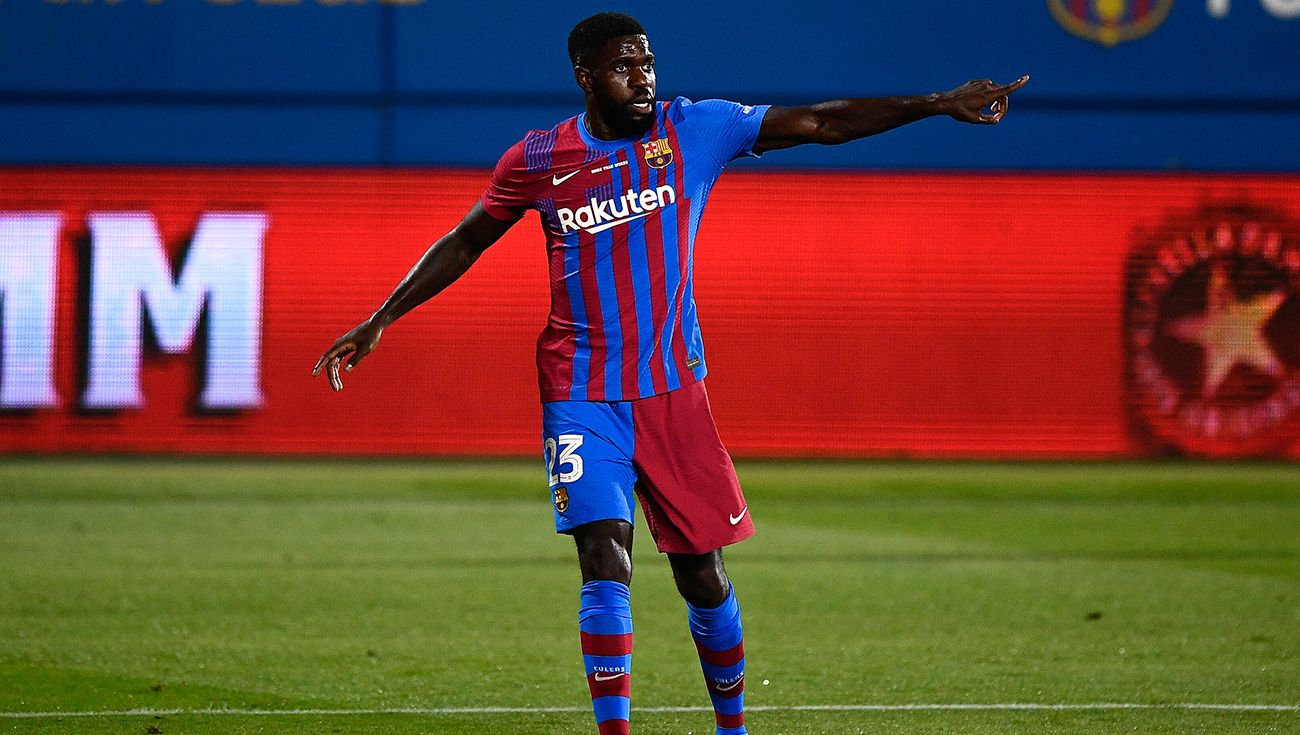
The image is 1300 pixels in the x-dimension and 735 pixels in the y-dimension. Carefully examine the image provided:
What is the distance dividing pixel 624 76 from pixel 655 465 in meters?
1.08

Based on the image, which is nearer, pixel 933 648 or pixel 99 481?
pixel 933 648

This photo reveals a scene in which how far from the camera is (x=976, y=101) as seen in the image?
16.6ft

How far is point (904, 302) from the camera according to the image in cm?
1706

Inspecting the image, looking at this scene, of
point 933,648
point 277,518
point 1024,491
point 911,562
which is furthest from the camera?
point 1024,491

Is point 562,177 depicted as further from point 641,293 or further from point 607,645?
point 607,645

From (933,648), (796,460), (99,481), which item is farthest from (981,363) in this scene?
(933,648)

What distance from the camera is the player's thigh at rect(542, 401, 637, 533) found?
16.2 ft

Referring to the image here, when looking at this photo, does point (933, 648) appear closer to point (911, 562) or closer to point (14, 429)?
point (911, 562)

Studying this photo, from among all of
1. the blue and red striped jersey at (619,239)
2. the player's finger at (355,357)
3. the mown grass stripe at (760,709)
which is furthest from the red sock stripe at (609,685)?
the mown grass stripe at (760,709)

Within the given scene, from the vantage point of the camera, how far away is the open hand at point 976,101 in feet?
16.5

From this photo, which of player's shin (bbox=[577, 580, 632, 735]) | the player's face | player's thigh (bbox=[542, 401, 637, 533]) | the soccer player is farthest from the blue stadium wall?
player's shin (bbox=[577, 580, 632, 735])

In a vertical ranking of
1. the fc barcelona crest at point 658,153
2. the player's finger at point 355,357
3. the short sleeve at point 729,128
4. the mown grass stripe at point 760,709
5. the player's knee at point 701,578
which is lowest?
the mown grass stripe at point 760,709

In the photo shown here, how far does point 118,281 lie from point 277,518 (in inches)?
210

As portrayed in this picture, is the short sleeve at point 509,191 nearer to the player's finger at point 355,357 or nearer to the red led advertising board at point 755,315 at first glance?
the player's finger at point 355,357
